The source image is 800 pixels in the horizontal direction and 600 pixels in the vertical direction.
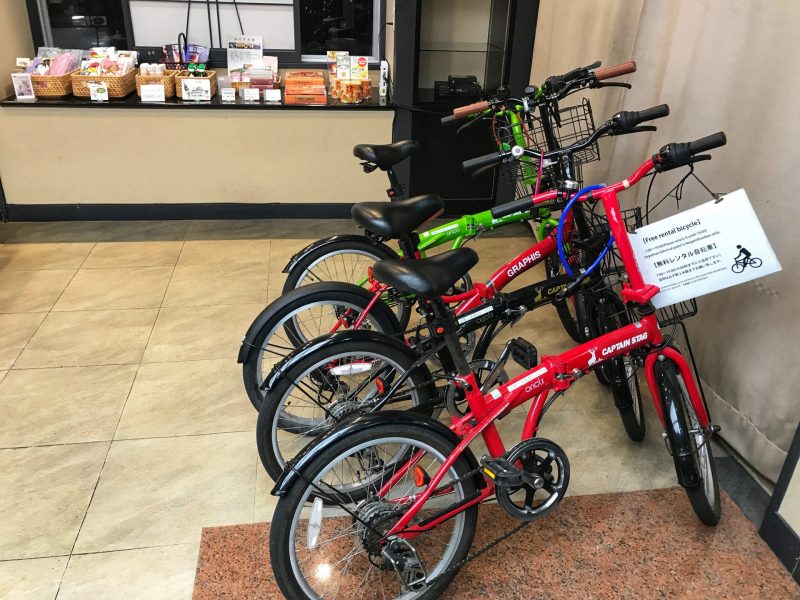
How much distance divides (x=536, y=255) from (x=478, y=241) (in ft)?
5.50

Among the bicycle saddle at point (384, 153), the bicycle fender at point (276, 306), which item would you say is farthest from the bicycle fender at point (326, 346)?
the bicycle saddle at point (384, 153)

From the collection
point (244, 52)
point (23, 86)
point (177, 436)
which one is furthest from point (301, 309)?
point (23, 86)

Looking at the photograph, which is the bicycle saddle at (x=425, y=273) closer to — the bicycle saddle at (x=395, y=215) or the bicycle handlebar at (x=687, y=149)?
the bicycle saddle at (x=395, y=215)

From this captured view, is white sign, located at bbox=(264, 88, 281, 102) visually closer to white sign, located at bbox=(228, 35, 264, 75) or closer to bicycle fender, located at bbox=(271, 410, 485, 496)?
white sign, located at bbox=(228, 35, 264, 75)

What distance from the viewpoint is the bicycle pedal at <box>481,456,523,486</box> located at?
1.73m

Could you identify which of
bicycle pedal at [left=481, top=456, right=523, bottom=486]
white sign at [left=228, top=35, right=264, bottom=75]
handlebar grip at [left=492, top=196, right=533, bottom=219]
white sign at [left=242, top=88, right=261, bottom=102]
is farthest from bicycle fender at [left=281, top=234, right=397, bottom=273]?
A: white sign at [left=228, top=35, right=264, bottom=75]

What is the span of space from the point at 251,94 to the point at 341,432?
9.63 ft

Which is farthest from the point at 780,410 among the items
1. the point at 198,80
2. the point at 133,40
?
the point at 133,40

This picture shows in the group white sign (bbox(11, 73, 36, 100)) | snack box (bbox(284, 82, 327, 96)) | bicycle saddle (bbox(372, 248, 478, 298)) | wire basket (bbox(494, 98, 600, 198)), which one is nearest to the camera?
bicycle saddle (bbox(372, 248, 478, 298))

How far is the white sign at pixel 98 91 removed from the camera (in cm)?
386

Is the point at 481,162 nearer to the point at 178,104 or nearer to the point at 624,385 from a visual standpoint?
the point at 624,385

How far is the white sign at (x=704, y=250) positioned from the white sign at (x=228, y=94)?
290 centimetres

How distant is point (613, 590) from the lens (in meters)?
1.88

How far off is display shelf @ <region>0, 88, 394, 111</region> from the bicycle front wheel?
8.36ft
